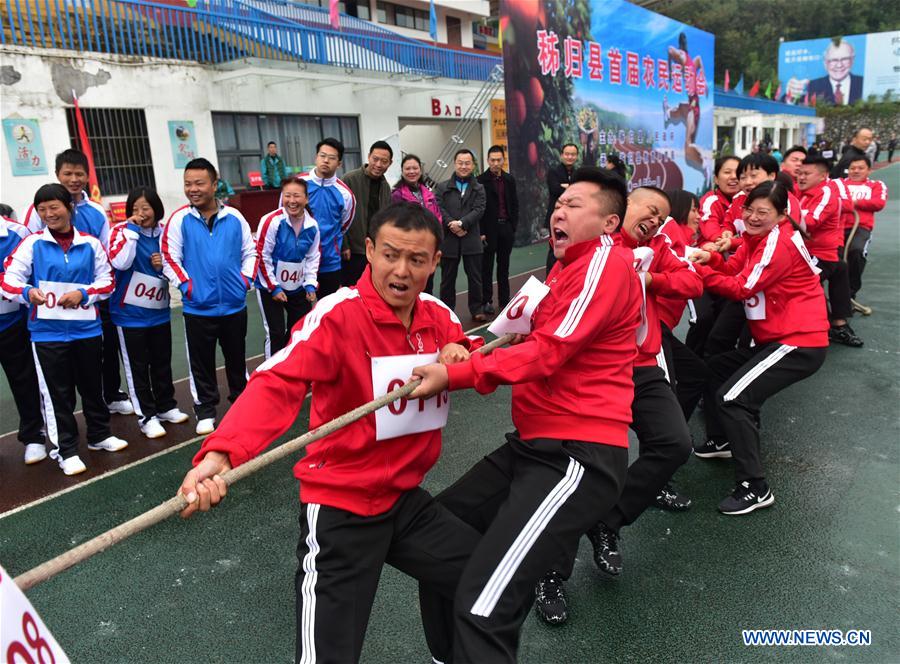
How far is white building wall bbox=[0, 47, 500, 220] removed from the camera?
923cm

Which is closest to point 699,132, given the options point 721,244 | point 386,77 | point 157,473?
point 386,77

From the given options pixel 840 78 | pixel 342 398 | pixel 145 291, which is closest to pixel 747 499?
pixel 342 398

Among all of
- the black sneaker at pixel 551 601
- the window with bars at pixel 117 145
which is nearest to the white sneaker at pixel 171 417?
the black sneaker at pixel 551 601

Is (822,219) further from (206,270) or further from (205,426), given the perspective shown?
(205,426)

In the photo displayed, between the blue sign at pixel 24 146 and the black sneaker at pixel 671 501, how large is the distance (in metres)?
9.77

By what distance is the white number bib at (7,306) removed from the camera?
3.91 m

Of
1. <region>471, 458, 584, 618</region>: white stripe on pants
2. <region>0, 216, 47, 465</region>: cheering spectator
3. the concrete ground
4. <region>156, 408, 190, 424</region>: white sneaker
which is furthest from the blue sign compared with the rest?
<region>471, 458, 584, 618</region>: white stripe on pants

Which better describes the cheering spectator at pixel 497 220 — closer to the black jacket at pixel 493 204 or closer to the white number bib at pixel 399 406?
the black jacket at pixel 493 204

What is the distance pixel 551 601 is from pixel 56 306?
10.5 feet

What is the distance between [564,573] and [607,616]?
9.1 inches

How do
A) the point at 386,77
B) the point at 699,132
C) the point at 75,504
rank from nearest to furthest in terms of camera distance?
the point at 75,504 < the point at 386,77 < the point at 699,132

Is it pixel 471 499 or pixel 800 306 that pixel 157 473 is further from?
pixel 800 306

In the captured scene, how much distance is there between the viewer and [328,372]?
195 centimetres

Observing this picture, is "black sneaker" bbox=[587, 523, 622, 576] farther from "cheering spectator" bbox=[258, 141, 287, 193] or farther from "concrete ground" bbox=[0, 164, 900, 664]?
"cheering spectator" bbox=[258, 141, 287, 193]
